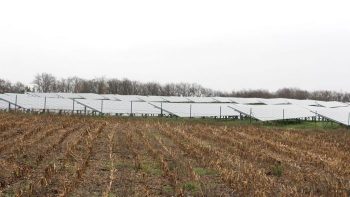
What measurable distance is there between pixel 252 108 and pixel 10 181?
34.9 m

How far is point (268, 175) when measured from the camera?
12766 millimetres

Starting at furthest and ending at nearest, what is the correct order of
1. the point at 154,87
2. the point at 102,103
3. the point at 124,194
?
the point at 154,87 < the point at 102,103 < the point at 124,194

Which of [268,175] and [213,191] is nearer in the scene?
[213,191]

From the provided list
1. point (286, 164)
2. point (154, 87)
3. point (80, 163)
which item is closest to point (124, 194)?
point (80, 163)

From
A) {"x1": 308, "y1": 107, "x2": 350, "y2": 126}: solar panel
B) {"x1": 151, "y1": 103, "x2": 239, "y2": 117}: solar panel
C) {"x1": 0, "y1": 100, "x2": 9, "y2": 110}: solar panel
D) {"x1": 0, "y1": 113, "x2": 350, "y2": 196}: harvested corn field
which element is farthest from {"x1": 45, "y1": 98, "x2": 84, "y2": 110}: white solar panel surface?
{"x1": 0, "y1": 113, "x2": 350, "y2": 196}: harvested corn field

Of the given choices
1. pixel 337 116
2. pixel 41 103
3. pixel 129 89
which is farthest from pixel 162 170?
pixel 129 89

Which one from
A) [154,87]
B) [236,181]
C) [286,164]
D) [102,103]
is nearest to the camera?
[236,181]

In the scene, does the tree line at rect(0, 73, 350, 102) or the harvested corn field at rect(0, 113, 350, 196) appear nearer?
the harvested corn field at rect(0, 113, 350, 196)

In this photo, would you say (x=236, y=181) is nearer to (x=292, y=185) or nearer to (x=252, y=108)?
(x=292, y=185)

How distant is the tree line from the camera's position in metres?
134

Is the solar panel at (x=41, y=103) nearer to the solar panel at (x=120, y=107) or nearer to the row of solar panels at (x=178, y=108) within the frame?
the row of solar panels at (x=178, y=108)

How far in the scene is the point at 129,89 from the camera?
134 m

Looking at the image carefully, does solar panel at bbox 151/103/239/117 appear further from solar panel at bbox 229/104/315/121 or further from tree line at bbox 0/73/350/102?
tree line at bbox 0/73/350/102

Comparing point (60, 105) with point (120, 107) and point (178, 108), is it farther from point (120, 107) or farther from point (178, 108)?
point (178, 108)
